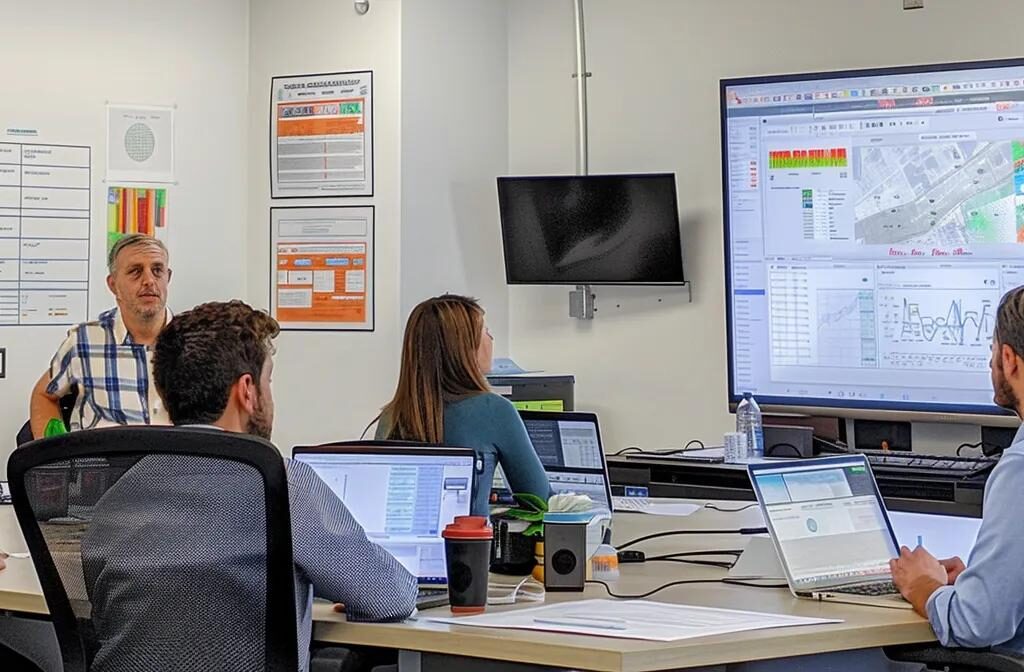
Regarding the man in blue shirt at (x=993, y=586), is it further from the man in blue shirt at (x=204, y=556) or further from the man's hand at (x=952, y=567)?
the man in blue shirt at (x=204, y=556)

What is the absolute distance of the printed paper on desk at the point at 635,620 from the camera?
7.29 feet

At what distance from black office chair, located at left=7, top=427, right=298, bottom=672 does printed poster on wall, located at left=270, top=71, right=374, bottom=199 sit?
9.89ft

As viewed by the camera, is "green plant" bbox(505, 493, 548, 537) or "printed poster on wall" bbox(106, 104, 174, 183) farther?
"printed poster on wall" bbox(106, 104, 174, 183)

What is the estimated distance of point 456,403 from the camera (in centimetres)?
342

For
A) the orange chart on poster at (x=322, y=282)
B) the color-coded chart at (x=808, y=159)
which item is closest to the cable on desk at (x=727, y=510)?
the color-coded chart at (x=808, y=159)

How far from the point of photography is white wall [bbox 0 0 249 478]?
15.4 feet

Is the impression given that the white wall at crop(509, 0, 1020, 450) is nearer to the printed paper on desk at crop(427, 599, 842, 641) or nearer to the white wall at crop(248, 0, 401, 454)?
the white wall at crop(248, 0, 401, 454)

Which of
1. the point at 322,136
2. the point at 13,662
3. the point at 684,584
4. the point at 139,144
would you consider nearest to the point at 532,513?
the point at 684,584

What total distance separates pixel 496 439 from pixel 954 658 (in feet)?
4.37

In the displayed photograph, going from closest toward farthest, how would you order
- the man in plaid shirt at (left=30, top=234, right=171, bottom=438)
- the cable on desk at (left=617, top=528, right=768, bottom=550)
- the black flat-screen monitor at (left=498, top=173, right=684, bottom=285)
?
the cable on desk at (left=617, top=528, right=768, bottom=550) → the man in plaid shirt at (left=30, top=234, right=171, bottom=438) → the black flat-screen monitor at (left=498, top=173, right=684, bottom=285)

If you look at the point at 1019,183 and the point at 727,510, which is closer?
the point at 727,510

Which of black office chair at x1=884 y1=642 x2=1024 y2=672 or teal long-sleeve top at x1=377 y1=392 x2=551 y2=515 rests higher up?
teal long-sleeve top at x1=377 y1=392 x2=551 y2=515

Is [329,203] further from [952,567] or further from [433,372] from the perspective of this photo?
[952,567]

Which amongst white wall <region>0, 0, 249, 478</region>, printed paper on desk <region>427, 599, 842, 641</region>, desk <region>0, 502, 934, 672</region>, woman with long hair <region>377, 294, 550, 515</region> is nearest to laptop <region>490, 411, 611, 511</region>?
woman with long hair <region>377, 294, 550, 515</region>
